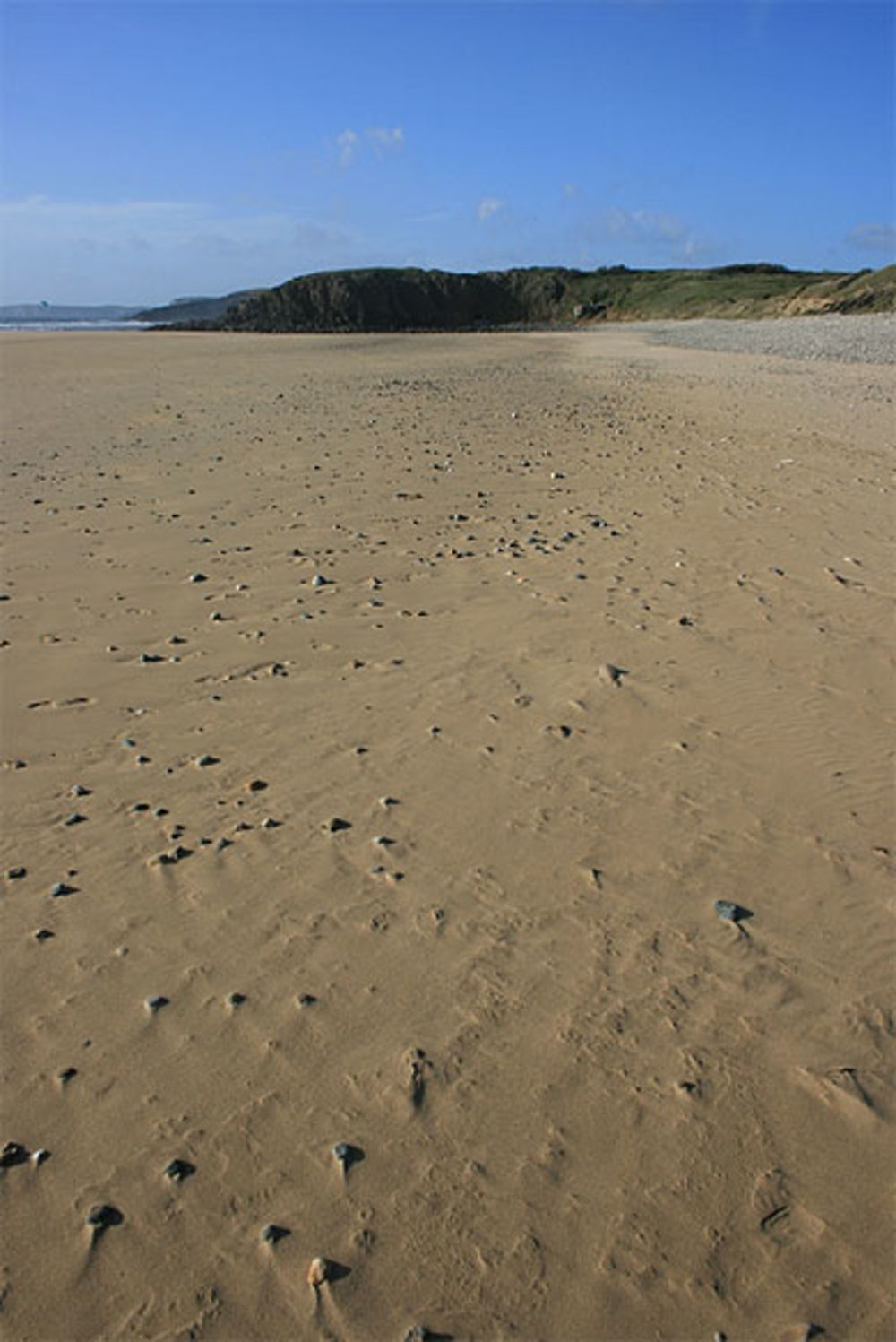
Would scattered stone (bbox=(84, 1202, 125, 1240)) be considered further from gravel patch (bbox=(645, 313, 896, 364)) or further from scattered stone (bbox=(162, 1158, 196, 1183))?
gravel patch (bbox=(645, 313, 896, 364))

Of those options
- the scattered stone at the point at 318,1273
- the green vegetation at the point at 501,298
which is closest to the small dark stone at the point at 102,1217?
the scattered stone at the point at 318,1273

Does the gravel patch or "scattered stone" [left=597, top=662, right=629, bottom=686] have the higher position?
"scattered stone" [left=597, top=662, right=629, bottom=686]

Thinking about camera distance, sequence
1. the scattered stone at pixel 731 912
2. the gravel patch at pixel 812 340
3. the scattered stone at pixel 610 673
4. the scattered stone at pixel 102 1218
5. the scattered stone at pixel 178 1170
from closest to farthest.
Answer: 1. the scattered stone at pixel 102 1218
2. the scattered stone at pixel 178 1170
3. the scattered stone at pixel 731 912
4. the scattered stone at pixel 610 673
5. the gravel patch at pixel 812 340

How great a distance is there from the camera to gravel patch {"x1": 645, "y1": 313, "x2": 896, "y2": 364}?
32.8 meters

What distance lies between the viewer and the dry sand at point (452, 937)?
122 inches

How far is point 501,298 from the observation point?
12031cm

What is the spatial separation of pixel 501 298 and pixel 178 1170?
12640cm

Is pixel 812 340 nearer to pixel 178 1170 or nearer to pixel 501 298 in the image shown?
pixel 178 1170

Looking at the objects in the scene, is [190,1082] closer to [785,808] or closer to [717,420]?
[785,808]

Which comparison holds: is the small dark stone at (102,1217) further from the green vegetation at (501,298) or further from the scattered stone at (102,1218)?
the green vegetation at (501,298)

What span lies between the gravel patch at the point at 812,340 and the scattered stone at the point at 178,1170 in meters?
31.1

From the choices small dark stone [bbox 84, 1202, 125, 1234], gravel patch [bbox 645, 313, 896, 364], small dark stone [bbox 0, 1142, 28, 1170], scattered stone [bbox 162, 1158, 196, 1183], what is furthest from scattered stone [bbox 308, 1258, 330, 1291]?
gravel patch [bbox 645, 313, 896, 364]

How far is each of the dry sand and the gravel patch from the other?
25676 mm

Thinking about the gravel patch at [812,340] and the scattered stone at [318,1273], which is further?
the gravel patch at [812,340]
